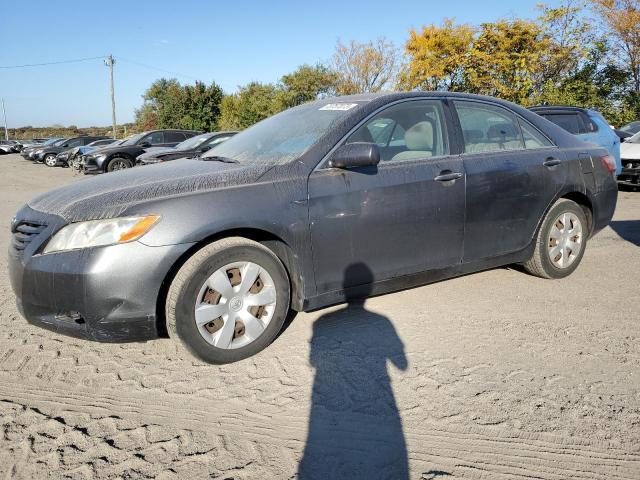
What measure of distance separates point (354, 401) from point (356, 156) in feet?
4.82

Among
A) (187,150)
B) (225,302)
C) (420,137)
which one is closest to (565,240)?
(420,137)

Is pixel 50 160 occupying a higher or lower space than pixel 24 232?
higher

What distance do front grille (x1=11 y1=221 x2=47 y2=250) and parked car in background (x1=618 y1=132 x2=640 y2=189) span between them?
10503 mm

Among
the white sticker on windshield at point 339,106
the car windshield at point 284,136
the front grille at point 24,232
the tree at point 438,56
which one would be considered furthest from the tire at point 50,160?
the white sticker on windshield at point 339,106

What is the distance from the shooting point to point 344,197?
10.2 feet

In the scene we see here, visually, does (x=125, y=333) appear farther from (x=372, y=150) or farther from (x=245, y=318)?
(x=372, y=150)

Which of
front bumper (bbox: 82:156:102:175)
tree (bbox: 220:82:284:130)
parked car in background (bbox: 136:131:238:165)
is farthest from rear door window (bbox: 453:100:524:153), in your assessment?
tree (bbox: 220:82:284:130)

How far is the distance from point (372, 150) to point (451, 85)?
2183cm

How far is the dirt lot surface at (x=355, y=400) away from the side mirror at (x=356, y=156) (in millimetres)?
1148

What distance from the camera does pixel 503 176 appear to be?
379 cm

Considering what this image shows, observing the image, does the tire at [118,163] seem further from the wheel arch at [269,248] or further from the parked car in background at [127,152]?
the wheel arch at [269,248]

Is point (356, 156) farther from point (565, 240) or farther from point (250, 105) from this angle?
point (250, 105)

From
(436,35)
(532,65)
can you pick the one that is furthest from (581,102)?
(436,35)

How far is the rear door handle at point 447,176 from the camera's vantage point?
11.4 ft
